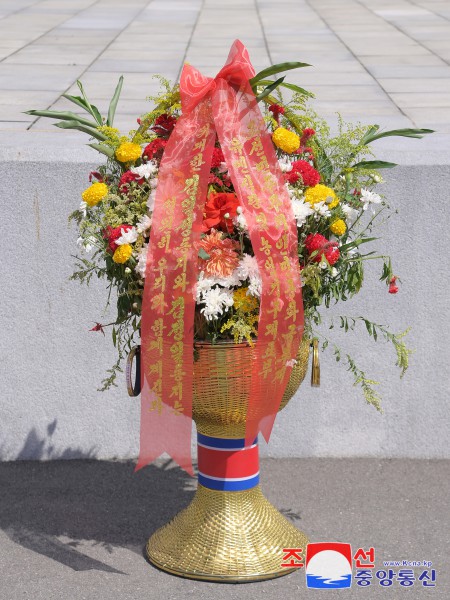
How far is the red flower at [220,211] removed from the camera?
11.7ft

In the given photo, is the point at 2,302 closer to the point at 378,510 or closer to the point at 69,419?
the point at 69,419

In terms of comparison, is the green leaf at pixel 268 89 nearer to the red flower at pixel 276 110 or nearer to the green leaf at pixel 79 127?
the red flower at pixel 276 110

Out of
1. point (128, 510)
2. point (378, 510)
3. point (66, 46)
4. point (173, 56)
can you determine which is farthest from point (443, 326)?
point (66, 46)

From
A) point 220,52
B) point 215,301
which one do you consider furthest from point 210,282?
point 220,52

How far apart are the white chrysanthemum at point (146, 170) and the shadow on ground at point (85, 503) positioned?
1.53m

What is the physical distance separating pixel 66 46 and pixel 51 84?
2.15 meters

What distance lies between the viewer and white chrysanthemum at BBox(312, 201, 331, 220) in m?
3.61

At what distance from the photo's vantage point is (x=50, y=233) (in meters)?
4.91

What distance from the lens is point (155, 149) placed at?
148 inches

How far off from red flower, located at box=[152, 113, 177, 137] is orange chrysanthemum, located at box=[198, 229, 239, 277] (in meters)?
0.49

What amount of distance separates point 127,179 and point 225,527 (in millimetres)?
1367

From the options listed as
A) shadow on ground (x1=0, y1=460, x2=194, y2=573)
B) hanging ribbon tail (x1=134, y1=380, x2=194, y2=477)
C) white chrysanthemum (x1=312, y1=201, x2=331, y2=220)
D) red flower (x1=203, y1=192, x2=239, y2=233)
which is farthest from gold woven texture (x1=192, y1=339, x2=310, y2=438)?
shadow on ground (x1=0, y1=460, x2=194, y2=573)

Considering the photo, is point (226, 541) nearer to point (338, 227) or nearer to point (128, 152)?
point (338, 227)

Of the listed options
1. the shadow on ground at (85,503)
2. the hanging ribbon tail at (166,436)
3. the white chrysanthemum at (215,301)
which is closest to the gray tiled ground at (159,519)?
the shadow on ground at (85,503)
